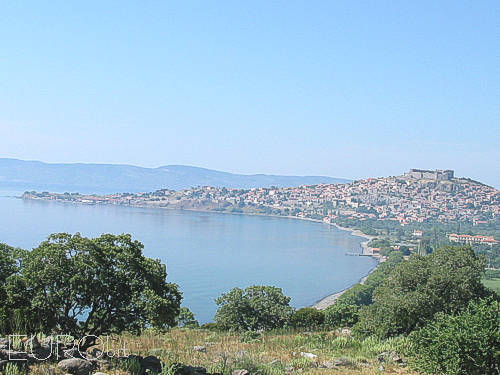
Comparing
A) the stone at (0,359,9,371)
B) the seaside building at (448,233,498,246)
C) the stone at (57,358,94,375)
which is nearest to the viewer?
the stone at (0,359,9,371)

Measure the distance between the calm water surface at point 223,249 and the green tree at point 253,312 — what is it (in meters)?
16.5

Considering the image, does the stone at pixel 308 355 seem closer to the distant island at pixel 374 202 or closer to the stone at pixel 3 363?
the stone at pixel 3 363

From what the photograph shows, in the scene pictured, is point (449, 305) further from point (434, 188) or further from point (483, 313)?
point (434, 188)

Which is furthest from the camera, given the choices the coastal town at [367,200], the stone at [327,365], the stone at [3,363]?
the coastal town at [367,200]

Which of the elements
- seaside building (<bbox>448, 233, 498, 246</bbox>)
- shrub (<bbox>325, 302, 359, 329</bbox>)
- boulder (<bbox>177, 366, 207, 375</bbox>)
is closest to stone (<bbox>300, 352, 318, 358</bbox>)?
boulder (<bbox>177, 366, 207, 375</bbox>)

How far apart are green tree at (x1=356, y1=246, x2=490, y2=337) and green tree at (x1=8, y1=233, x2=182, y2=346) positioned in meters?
5.01

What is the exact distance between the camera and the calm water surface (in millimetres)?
41812

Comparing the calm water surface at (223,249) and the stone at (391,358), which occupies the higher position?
the stone at (391,358)

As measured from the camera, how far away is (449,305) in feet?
29.8

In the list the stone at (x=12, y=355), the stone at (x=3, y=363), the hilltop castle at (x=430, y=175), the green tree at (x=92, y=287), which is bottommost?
the stone at (x=3, y=363)

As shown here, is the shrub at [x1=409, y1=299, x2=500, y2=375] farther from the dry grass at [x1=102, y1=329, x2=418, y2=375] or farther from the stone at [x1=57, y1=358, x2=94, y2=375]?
the stone at [x1=57, y1=358, x2=94, y2=375]

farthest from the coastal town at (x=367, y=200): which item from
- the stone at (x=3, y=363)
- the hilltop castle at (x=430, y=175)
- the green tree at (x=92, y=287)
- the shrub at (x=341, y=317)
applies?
the stone at (x=3, y=363)

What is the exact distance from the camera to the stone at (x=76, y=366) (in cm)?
440

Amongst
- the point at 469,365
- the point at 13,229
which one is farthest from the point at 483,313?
the point at 13,229
